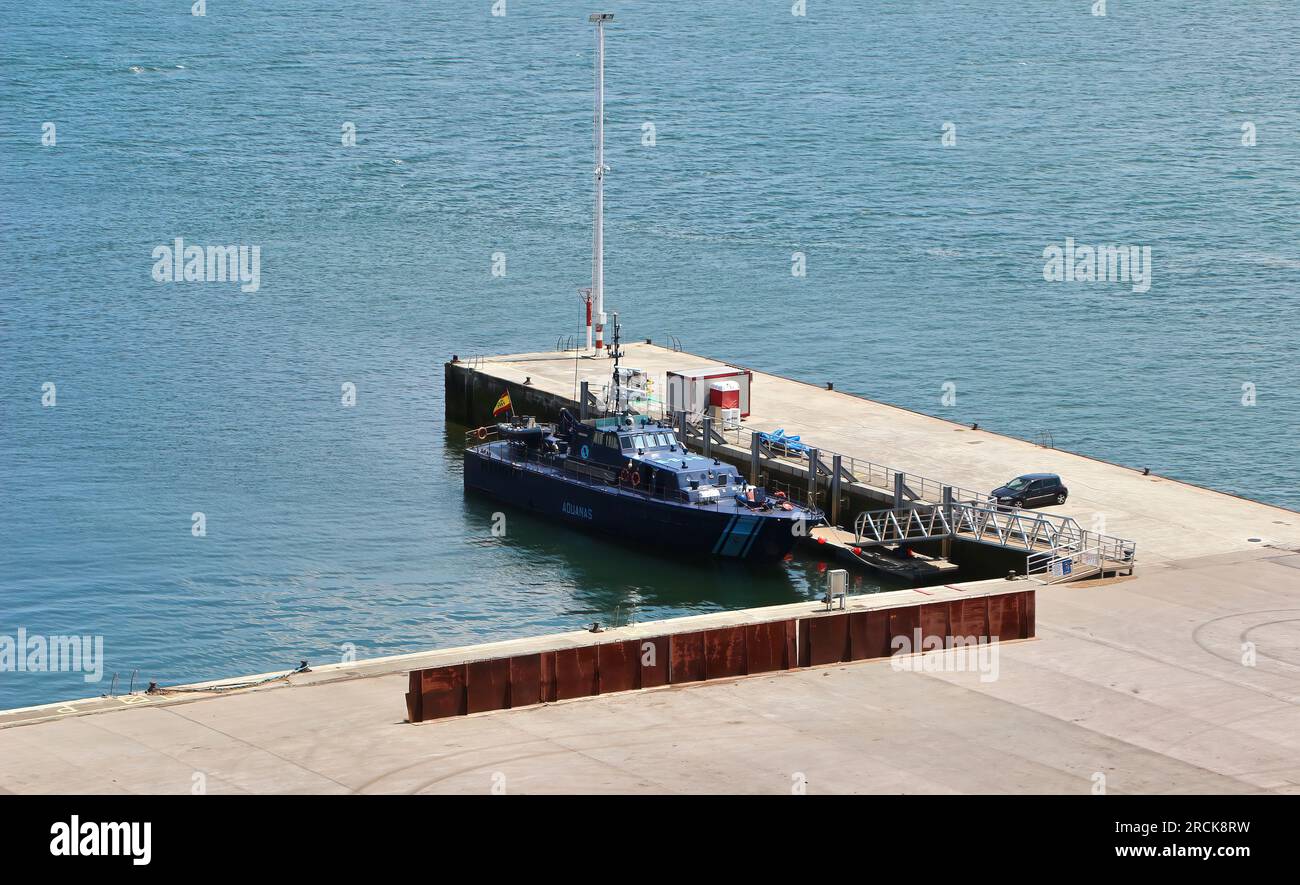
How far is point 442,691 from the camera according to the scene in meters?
48.6

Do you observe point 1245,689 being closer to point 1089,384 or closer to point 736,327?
point 1089,384

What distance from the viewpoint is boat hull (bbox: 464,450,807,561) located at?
2778 inches

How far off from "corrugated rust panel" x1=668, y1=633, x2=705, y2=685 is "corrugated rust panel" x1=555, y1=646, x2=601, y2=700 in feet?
7.71

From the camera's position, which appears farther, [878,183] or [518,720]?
[878,183]

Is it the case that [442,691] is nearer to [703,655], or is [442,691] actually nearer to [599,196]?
[703,655]

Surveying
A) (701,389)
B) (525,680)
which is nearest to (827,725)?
(525,680)

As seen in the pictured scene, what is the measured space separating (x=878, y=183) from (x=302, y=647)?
9468cm

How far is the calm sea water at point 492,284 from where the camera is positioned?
232ft

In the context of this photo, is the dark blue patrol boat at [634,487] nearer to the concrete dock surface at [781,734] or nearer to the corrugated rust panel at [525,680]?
the concrete dock surface at [781,734]

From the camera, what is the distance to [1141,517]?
68.4 m

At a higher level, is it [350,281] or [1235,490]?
[350,281]

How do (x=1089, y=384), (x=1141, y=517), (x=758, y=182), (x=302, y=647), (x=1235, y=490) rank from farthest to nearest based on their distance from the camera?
1. (x=758, y=182)
2. (x=1089, y=384)
3. (x=1235, y=490)
4. (x=1141, y=517)
5. (x=302, y=647)

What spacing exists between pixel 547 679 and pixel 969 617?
532 inches

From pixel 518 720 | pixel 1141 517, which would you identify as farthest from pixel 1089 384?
pixel 518 720
